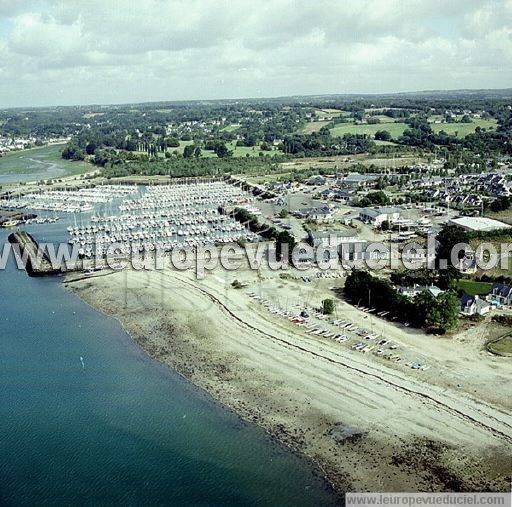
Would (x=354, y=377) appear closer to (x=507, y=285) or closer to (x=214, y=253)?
(x=507, y=285)

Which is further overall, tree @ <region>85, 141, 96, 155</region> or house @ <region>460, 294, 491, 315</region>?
tree @ <region>85, 141, 96, 155</region>

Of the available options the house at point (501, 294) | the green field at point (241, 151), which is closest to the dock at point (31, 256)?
the house at point (501, 294)

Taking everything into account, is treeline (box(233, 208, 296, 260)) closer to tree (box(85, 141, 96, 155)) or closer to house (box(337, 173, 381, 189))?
house (box(337, 173, 381, 189))

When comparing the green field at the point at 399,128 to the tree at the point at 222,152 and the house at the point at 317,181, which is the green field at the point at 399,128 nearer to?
the tree at the point at 222,152

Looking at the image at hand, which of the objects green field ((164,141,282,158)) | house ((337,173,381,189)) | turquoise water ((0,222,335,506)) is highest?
green field ((164,141,282,158))

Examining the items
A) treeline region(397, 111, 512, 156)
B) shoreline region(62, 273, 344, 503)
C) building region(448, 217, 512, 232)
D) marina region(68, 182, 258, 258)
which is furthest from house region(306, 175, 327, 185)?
shoreline region(62, 273, 344, 503)

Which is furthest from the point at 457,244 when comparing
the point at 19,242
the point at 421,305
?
the point at 19,242
